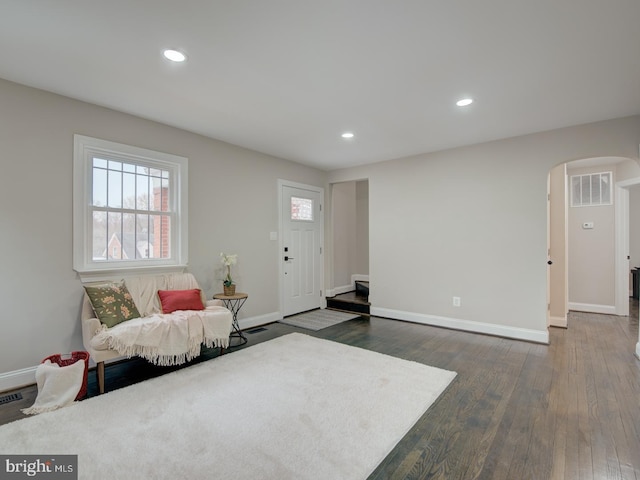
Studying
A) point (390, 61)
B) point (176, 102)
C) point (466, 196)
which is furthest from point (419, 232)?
point (176, 102)

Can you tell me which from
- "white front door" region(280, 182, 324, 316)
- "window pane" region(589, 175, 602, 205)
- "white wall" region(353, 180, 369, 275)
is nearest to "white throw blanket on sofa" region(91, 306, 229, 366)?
"white front door" region(280, 182, 324, 316)

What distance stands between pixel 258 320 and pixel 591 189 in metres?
5.98

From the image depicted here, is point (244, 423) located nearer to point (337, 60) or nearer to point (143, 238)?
point (143, 238)

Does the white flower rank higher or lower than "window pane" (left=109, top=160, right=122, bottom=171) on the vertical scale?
lower

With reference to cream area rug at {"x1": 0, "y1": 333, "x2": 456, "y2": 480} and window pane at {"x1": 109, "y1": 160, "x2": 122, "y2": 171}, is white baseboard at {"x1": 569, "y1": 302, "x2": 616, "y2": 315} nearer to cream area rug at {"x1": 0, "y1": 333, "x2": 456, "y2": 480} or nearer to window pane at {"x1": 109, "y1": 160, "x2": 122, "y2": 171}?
cream area rug at {"x1": 0, "y1": 333, "x2": 456, "y2": 480}

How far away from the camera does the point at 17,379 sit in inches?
106

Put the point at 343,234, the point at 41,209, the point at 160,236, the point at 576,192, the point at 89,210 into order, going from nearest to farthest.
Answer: the point at 41,209, the point at 89,210, the point at 160,236, the point at 576,192, the point at 343,234

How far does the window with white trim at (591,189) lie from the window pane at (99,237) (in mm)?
7075

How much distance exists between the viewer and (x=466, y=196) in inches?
174

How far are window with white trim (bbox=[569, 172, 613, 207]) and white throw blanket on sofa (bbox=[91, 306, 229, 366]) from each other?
20.2 ft

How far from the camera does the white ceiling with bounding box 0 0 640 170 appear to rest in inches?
72.6

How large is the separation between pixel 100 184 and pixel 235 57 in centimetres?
202

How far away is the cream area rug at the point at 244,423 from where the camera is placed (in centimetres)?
173

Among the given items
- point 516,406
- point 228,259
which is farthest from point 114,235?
point 516,406
